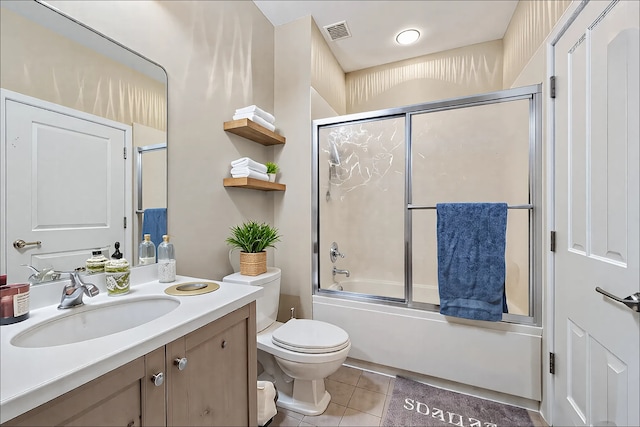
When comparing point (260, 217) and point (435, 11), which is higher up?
point (435, 11)

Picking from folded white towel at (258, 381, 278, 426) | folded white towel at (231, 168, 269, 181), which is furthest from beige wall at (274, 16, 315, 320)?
folded white towel at (258, 381, 278, 426)

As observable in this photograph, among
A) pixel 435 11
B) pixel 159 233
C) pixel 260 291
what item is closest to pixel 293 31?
pixel 435 11

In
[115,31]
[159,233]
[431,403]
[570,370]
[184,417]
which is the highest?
[115,31]

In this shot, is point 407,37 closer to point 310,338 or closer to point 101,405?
point 310,338

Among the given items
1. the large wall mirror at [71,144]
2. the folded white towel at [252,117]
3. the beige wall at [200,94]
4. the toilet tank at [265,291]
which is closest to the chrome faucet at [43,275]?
the large wall mirror at [71,144]

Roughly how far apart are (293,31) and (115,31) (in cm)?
146

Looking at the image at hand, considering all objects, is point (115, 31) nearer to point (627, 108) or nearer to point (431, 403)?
point (627, 108)

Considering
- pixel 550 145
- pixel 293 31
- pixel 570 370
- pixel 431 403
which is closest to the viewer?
pixel 570 370

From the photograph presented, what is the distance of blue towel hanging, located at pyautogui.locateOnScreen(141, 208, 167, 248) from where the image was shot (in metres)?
1.30

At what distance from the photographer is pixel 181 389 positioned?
815mm

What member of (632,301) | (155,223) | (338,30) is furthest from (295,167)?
(632,301)

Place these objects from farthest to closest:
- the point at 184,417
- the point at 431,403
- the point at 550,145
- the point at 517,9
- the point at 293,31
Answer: the point at 293,31 < the point at 517,9 < the point at 431,403 < the point at 550,145 < the point at 184,417

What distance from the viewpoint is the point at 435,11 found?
2.13m

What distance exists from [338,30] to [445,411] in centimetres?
291
